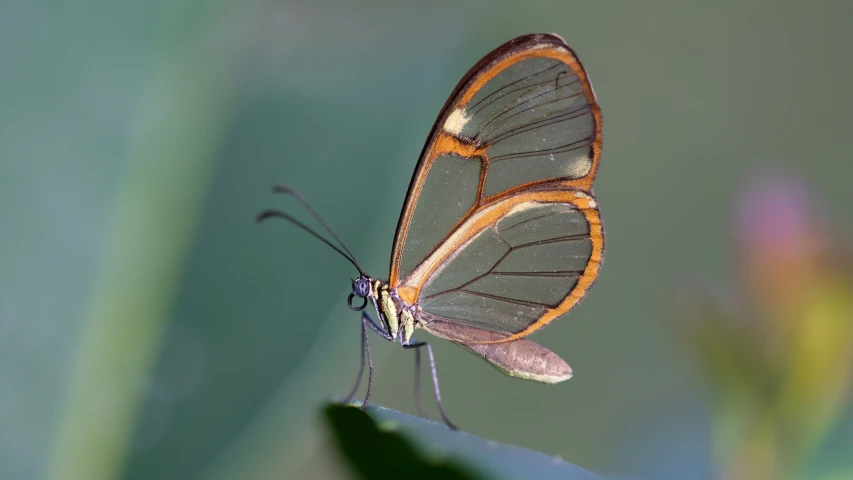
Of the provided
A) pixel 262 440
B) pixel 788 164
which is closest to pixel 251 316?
pixel 262 440

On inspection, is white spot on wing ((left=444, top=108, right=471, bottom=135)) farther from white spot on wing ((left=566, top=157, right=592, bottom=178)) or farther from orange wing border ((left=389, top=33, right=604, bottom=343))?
white spot on wing ((left=566, top=157, right=592, bottom=178))

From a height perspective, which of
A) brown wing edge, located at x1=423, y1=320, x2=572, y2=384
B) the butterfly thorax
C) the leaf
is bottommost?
brown wing edge, located at x1=423, y1=320, x2=572, y2=384

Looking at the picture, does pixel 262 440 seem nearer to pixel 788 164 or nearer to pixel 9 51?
pixel 9 51

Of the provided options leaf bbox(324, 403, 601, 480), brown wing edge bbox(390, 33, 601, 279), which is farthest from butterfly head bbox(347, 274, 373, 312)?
leaf bbox(324, 403, 601, 480)

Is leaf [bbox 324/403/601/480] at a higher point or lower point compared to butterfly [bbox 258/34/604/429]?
lower

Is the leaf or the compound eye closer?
the leaf

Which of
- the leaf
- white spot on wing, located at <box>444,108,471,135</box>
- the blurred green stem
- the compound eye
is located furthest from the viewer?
the compound eye
